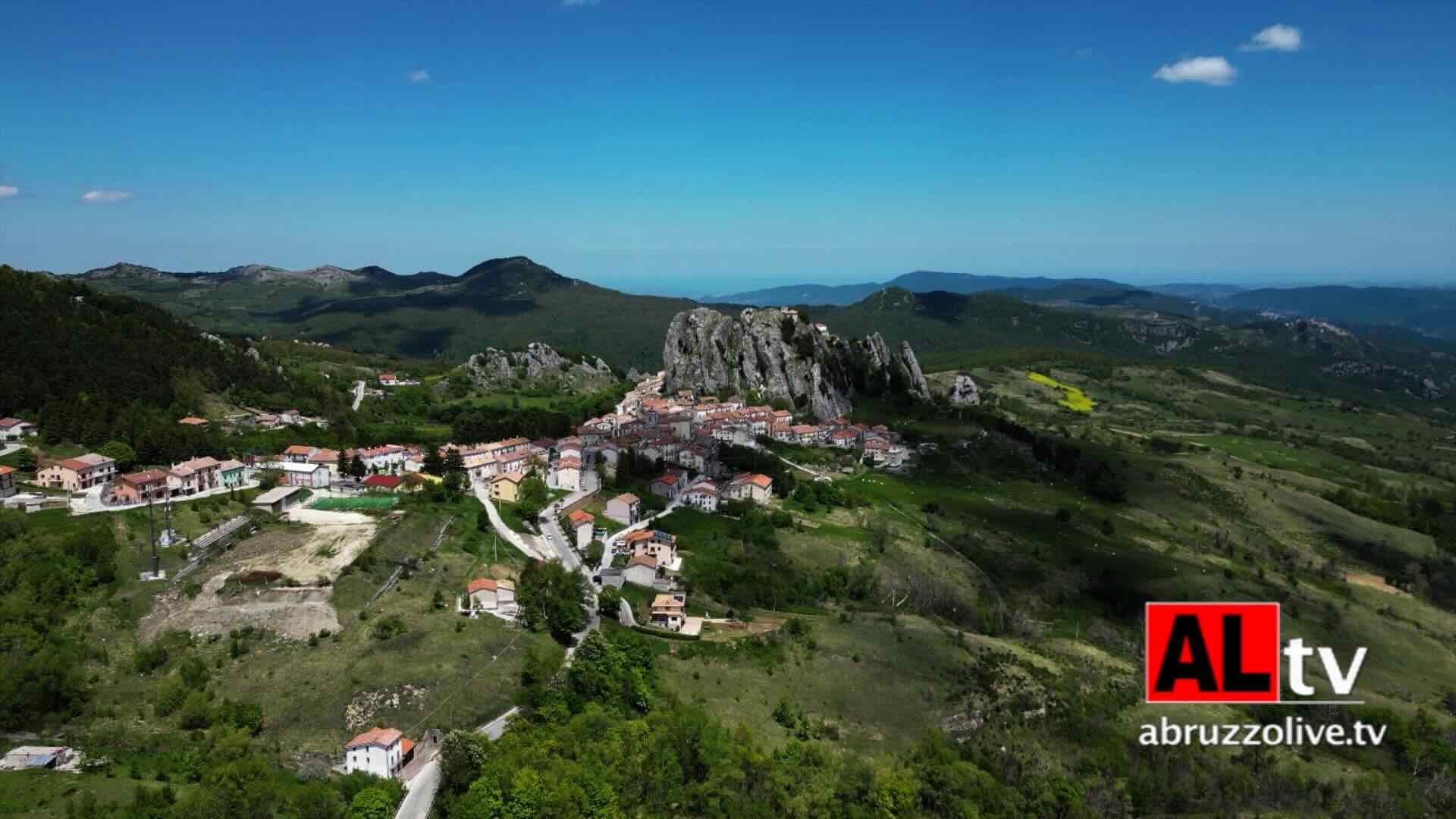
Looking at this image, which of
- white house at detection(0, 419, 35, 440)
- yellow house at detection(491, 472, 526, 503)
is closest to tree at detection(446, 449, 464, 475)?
yellow house at detection(491, 472, 526, 503)

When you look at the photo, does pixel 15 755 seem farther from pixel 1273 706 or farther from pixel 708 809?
pixel 1273 706

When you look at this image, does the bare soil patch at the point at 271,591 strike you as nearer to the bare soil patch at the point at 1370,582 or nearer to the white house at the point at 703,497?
the white house at the point at 703,497

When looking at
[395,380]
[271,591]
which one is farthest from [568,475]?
[395,380]

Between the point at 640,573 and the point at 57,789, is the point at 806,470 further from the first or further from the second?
the point at 57,789

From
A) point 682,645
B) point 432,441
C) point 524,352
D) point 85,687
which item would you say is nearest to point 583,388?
point 524,352

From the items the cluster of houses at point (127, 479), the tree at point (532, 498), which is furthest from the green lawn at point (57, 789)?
the tree at point (532, 498)

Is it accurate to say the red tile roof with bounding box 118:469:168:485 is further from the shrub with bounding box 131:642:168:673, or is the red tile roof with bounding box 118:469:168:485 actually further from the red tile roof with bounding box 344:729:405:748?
the red tile roof with bounding box 344:729:405:748
